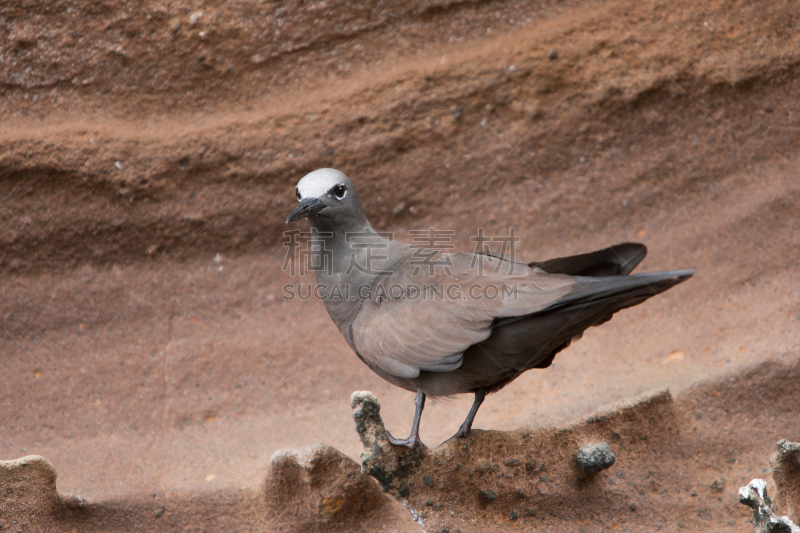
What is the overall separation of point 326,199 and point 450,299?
707 mm

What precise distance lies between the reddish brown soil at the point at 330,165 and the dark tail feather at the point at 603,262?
1.11 metres

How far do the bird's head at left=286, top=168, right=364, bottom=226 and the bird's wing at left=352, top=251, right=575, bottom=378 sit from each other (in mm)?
366

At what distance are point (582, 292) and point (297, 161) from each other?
8.08 ft

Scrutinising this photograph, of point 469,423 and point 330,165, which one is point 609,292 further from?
point 330,165

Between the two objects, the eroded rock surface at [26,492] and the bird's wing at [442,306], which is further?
the eroded rock surface at [26,492]

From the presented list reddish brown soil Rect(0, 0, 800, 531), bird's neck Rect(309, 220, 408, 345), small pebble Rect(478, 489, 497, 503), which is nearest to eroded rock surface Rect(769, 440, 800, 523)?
reddish brown soil Rect(0, 0, 800, 531)

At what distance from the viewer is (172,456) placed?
3.59 metres

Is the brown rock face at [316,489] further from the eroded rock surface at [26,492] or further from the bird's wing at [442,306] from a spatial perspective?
the eroded rock surface at [26,492]

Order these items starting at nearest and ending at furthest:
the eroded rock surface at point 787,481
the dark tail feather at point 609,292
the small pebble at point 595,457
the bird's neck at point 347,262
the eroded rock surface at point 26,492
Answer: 1. the dark tail feather at point 609,292
2. the eroded rock surface at point 787,481
3. the eroded rock surface at point 26,492
4. the small pebble at point 595,457
5. the bird's neck at point 347,262

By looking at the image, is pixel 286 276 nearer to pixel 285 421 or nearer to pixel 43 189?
pixel 285 421

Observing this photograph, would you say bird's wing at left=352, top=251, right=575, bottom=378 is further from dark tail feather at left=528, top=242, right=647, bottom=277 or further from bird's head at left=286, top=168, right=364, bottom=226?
bird's head at left=286, top=168, right=364, bottom=226

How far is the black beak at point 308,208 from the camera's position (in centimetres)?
277

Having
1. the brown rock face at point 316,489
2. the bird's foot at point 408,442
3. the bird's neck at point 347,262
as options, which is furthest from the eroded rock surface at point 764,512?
the bird's neck at point 347,262

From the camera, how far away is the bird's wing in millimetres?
2535
